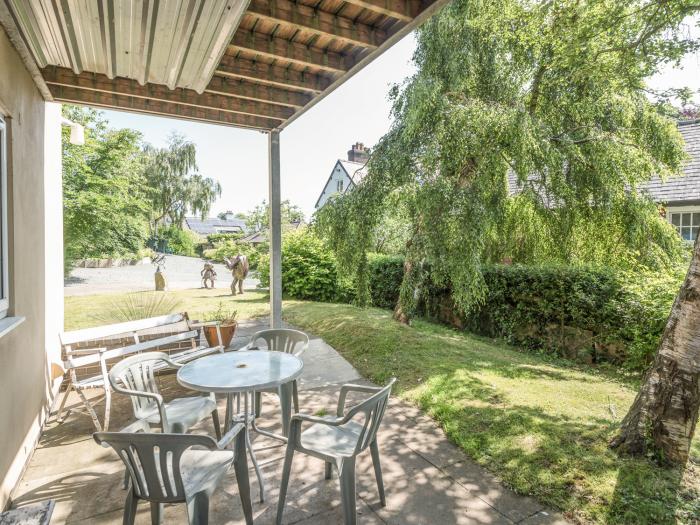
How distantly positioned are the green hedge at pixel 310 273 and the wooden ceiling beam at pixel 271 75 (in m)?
7.22

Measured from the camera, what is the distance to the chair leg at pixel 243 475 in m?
2.13

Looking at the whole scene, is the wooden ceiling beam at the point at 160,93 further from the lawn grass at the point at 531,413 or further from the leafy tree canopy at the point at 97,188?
the leafy tree canopy at the point at 97,188

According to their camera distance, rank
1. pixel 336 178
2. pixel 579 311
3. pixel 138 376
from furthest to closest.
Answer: pixel 336 178
pixel 579 311
pixel 138 376

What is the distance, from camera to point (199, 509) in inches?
74.2

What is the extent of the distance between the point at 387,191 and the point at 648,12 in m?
4.14

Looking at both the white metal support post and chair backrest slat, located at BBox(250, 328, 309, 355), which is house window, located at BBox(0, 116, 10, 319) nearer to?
chair backrest slat, located at BBox(250, 328, 309, 355)

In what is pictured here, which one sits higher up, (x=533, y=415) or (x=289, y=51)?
(x=289, y=51)

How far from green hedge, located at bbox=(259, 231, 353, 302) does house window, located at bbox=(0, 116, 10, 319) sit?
8327 millimetres

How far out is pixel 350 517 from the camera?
2111 millimetres

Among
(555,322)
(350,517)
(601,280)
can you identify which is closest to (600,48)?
(601,280)

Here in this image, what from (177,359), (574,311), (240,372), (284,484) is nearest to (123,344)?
(177,359)

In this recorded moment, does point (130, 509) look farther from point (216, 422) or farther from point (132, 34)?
point (132, 34)

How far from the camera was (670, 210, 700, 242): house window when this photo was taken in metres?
9.32

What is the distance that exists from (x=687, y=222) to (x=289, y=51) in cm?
1102
